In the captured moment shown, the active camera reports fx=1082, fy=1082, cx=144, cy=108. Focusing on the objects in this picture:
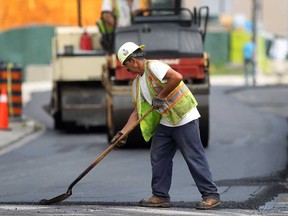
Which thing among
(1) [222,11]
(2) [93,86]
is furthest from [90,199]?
(1) [222,11]

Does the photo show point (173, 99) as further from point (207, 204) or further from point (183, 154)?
point (207, 204)

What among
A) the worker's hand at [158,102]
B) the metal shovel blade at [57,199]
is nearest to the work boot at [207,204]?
the worker's hand at [158,102]

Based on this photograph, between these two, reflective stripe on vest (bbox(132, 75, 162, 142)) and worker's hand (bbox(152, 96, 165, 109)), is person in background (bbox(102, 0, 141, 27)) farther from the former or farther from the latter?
worker's hand (bbox(152, 96, 165, 109))

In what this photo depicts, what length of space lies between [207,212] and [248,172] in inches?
147

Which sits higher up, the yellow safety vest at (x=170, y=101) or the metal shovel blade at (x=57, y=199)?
the yellow safety vest at (x=170, y=101)

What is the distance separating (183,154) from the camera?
32.9 feet

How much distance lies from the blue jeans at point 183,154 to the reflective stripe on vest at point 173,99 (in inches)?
5.7

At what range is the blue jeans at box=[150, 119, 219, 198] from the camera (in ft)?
32.7

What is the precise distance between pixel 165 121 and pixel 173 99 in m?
0.29

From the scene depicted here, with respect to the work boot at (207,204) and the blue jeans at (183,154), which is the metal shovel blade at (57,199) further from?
the work boot at (207,204)

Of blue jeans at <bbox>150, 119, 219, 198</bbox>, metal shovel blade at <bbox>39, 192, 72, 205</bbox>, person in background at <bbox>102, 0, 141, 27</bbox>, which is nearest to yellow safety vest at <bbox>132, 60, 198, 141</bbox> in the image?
blue jeans at <bbox>150, 119, 219, 198</bbox>

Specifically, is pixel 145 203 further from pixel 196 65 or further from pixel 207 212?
pixel 196 65

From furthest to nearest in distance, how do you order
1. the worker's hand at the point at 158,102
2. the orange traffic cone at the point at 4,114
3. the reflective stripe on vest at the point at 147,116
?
the orange traffic cone at the point at 4,114 < the reflective stripe on vest at the point at 147,116 < the worker's hand at the point at 158,102

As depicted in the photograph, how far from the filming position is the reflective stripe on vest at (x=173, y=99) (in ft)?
32.3
